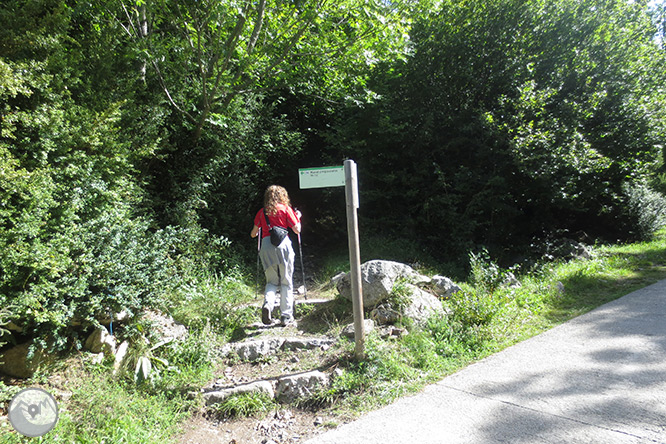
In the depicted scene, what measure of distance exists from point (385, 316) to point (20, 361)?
141 inches

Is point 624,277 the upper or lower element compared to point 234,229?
lower

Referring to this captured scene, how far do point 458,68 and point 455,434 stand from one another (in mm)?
8361

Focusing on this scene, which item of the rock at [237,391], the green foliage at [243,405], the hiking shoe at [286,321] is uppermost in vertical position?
the hiking shoe at [286,321]

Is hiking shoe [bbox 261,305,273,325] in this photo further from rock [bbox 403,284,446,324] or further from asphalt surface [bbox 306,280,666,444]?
asphalt surface [bbox 306,280,666,444]

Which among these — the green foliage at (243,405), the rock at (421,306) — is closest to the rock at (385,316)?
the rock at (421,306)

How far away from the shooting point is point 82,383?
137 inches

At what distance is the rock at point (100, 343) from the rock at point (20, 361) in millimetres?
366

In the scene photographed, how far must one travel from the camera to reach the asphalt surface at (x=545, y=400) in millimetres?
2703

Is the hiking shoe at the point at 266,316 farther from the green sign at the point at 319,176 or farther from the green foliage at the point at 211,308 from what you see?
the green sign at the point at 319,176

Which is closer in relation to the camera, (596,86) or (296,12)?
(296,12)

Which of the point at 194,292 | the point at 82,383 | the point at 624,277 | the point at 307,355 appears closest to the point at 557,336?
the point at 307,355

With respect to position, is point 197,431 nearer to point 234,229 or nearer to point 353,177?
point 353,177

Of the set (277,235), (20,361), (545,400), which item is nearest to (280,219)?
(277,235)

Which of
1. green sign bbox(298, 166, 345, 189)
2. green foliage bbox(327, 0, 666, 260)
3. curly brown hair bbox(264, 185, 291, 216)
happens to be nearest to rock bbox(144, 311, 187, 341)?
curly brown hair bbox(264, 185, 291, 216)
